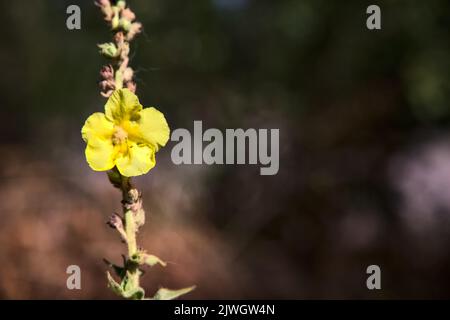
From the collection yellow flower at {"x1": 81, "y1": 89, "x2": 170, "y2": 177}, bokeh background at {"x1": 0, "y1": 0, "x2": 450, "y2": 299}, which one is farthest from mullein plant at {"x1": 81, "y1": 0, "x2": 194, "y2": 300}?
bokeh background at {"x1": 0, "y1": 0, "x2": 450, "y2": 299}

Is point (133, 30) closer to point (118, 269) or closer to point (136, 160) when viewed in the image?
point (136, 160)

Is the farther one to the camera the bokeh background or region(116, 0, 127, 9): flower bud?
the bokeh background

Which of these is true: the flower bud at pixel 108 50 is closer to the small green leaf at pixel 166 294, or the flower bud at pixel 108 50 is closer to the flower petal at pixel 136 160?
the flower petal at pixel 136 160

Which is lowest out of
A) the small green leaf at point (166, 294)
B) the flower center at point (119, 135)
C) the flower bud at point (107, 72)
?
the small green leaf at point (166, 294)

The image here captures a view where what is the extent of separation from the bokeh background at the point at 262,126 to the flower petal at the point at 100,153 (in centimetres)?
295

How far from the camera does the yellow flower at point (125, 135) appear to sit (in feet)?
4.90

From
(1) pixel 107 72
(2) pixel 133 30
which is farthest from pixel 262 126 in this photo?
(1) pixel 107 72

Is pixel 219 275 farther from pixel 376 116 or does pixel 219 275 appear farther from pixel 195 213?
pixel 376 116

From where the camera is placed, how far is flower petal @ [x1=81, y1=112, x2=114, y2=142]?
5.04 ft

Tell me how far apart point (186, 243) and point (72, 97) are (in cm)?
219

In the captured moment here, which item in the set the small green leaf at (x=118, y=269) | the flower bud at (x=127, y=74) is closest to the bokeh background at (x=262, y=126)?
the small green leaf at (x=118, y=269)

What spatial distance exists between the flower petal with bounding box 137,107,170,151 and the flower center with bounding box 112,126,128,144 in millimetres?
40

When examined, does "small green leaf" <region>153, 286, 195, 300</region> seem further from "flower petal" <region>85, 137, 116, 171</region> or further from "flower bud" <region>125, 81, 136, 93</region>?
"flower bud" <region>125, 81, 136, 93</region>
